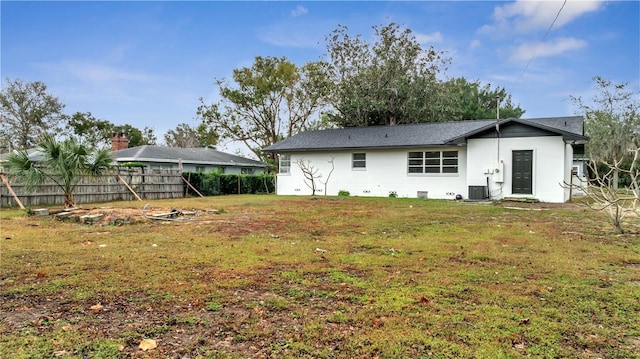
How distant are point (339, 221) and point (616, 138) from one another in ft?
97.5

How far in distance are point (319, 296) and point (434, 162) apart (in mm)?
15454

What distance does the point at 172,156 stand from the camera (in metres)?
25.6

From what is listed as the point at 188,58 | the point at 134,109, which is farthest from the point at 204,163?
the point at 188,58

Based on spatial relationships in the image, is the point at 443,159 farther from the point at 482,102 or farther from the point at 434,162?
the point at 482,102

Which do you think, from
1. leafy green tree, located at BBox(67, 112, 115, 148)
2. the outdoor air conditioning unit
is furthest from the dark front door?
leafy green tree, located at BBox(67, 112, 115, 148)

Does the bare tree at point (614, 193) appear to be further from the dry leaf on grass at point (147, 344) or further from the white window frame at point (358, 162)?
the white window frame at point (358, 162)

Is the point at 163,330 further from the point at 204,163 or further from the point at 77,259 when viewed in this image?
the point at 204,163

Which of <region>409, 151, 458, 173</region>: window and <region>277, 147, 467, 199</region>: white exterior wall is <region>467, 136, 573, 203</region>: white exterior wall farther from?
<region>409, 151, 458, 173</region>: window

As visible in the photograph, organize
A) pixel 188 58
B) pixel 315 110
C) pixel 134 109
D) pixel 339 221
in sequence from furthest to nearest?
pixel 315 110 → pixel 134 109 → pixel 188 58 → pixel 339 221

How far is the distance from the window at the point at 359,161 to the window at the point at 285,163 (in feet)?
13.2

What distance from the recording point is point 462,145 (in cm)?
1650

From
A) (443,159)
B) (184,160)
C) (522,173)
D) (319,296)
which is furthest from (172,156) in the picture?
(319,296)

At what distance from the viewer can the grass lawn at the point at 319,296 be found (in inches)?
95.2

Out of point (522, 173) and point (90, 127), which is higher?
point (90, 127)
